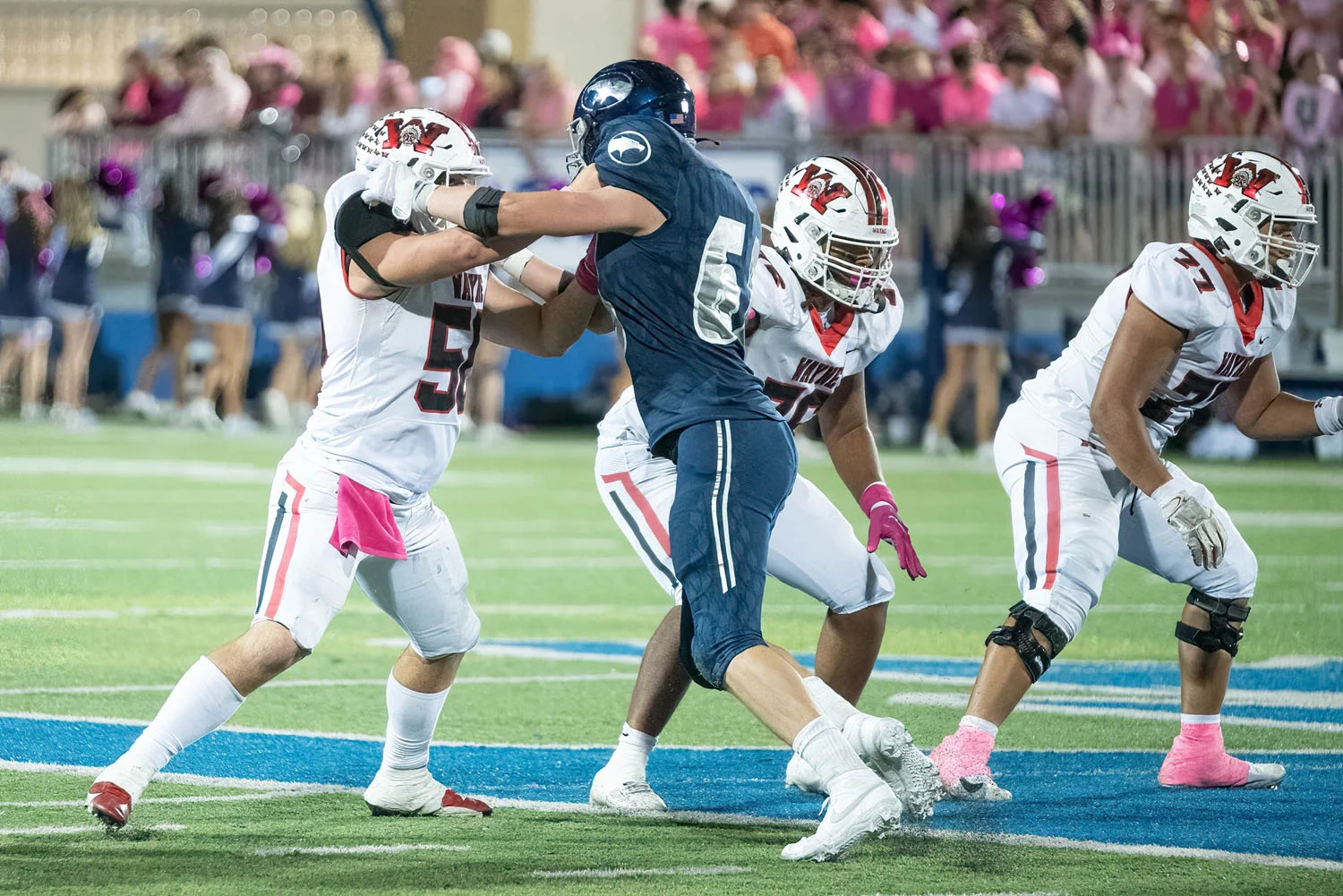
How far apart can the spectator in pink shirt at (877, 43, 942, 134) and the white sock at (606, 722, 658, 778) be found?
461 inches

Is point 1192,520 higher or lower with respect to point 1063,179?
higher

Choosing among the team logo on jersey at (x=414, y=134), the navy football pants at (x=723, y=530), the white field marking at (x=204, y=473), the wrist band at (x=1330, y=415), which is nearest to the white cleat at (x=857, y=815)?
the navy football pants at (x=723, y=530)

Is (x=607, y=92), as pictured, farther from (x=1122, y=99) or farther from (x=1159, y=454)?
(x=1122, y=99)

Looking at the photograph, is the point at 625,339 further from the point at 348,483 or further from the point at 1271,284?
the point at 1271,284

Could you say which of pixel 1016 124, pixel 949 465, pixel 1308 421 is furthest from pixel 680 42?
pixel 1308 421

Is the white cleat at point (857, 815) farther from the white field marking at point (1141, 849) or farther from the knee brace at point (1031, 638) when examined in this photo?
the knee brace at point (1031, 638)

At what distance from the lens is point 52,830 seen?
14.9 ft

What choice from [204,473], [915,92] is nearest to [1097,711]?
[204,473]

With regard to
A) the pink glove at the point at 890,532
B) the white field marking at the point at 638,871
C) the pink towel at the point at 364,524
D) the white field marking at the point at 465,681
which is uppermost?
the pink towel at the point at 364,524

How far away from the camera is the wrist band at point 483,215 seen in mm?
4359

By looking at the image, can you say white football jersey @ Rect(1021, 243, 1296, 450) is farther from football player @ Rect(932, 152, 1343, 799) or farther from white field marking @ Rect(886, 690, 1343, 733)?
white field marking @ Rect(886, 690, 1343, 733)

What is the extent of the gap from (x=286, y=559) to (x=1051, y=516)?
6.74ft

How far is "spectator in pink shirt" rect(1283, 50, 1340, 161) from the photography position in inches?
567

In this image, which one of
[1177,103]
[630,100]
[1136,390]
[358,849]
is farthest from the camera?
[1177,103]
